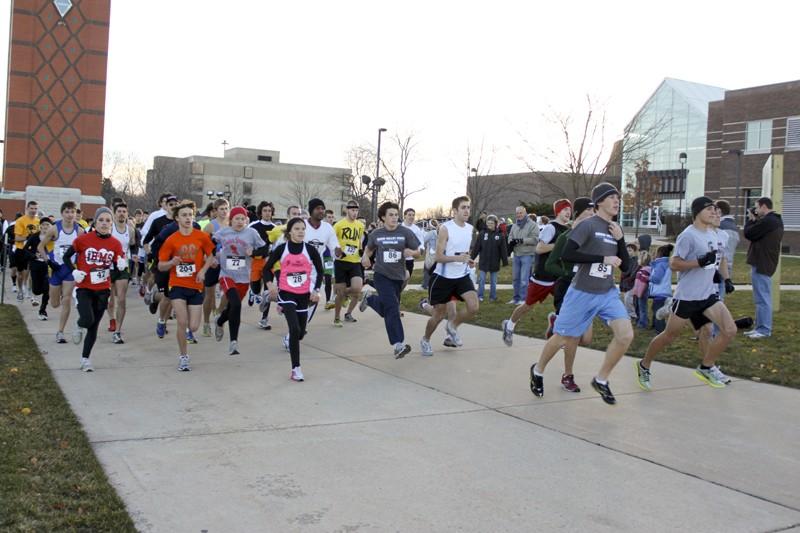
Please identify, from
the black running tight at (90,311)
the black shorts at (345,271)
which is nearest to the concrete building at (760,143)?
the black shorts at (345,271)

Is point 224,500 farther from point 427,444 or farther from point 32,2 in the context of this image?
point 32,2

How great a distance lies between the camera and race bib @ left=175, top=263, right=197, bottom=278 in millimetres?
7750

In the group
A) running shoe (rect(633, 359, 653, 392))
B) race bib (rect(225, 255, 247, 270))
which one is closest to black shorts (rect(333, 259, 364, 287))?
race bib (rect(225, 255, 247, 270))

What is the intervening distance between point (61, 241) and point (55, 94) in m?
45.3

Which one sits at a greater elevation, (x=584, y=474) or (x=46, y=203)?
(x=46, y=203)

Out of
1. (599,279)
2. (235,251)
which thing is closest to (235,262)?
(235,251)

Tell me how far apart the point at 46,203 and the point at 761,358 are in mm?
34813

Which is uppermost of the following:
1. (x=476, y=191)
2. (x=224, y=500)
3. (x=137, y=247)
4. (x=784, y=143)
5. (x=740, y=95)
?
(x=740, y=95)

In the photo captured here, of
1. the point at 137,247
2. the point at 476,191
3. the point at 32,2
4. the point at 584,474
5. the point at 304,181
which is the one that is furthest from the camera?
the point at 304,181

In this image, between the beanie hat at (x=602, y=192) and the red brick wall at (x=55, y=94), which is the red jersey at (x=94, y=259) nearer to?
the beanie hat at (x=602, y=192)

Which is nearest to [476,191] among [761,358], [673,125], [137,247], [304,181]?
[673,125]

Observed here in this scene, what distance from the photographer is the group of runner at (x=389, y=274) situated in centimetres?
648

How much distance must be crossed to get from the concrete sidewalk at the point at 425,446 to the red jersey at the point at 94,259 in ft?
2.92

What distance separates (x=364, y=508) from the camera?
3.90m
